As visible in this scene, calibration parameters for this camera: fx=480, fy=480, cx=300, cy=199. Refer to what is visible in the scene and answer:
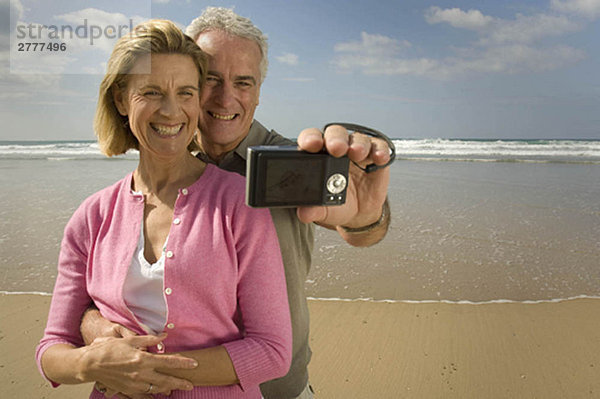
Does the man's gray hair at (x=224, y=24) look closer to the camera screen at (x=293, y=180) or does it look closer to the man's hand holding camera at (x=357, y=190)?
the man's hand holding camera at (x=357, y=190)

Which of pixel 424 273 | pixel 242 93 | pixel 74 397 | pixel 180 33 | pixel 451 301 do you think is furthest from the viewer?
pixel 424 273

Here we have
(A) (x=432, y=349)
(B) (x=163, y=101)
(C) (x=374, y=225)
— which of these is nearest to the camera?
(B) (x=163, y=101)

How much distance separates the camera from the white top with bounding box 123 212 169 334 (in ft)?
4.34

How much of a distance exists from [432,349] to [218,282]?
7.57ft

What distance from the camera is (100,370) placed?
1260 mm

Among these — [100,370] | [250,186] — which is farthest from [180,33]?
[100,370]

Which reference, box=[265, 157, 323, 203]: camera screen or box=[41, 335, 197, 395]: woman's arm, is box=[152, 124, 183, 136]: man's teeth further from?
box=[41, 335, 197, 395]: woman's arm

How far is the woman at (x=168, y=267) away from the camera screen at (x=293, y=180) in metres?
0.14

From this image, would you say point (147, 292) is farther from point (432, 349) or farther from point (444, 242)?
point (444, 242)

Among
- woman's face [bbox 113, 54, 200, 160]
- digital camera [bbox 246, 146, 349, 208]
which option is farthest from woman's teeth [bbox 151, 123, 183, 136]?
digital camera [bbox 246, 146, 349, 208]

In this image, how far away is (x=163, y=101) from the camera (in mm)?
1391

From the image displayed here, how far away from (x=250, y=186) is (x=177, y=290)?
37 centimetres

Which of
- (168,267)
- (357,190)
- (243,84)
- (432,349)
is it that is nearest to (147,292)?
(168,267)

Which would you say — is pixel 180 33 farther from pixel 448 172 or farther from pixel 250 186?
pixel 448 172
